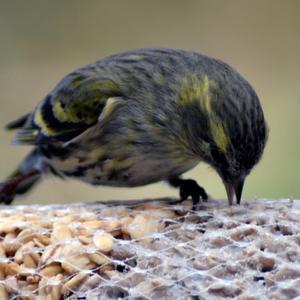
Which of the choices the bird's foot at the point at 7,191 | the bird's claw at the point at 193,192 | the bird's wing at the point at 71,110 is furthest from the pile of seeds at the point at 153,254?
the bird's foot at the point at 7,191

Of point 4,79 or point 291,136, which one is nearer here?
point 291,136

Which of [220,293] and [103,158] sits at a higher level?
[103,158]

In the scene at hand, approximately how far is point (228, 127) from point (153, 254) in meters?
0.39

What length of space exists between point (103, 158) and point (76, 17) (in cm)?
278

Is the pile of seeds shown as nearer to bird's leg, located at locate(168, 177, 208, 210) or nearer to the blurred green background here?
bird's leg, located at locate(168, 177, 208, 210)

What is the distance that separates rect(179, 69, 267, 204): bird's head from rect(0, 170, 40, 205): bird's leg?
0.60 meters

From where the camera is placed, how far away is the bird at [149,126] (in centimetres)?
206

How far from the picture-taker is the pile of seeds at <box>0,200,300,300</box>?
5.59 ft

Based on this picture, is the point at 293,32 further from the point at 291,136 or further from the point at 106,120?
the point at 106,120

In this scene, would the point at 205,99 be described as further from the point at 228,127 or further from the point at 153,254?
the point at 153,254

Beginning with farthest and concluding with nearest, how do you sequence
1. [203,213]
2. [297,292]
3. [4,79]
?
[4,79], [203,213], [297,292]

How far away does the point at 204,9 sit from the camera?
4.96m

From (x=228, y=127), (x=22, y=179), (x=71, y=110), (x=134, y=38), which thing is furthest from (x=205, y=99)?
(x=134, y=38)

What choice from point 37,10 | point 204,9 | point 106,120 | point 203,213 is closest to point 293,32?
point 204,9
